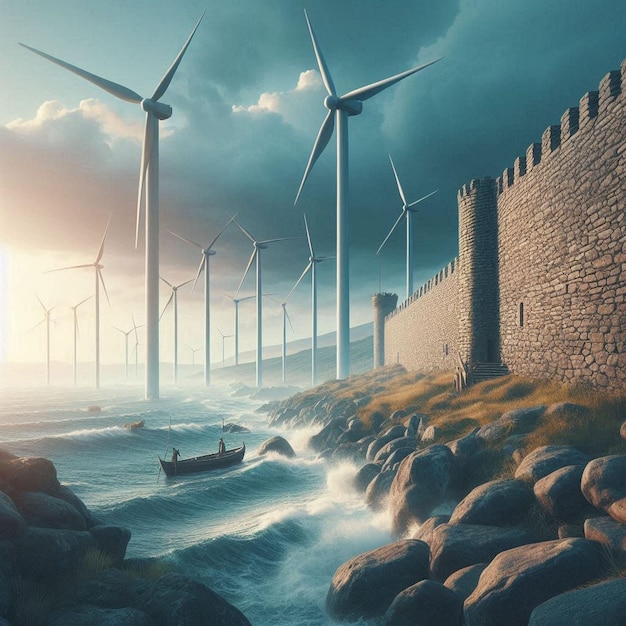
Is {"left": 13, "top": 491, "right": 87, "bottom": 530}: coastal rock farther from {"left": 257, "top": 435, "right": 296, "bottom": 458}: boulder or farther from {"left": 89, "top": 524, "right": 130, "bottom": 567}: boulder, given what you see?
{"left": 257, "top": 435, "right": 296, "bottom": 458}: boulder

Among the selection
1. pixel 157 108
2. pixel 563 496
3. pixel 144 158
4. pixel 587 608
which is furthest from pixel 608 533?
pixel 157 108

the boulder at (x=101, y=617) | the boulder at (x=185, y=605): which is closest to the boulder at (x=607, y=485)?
the boulder at (x=185, y=605)

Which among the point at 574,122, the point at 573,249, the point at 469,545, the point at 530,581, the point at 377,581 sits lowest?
the point at 377,581

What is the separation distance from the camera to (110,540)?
11.5 m

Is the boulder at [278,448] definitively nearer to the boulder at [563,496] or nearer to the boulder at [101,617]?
the boulder at [563,496]

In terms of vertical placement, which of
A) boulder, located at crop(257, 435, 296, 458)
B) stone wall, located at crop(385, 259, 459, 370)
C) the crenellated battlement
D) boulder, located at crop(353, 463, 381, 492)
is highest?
the crenellated battlement

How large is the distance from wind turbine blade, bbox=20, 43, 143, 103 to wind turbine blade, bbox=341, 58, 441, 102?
2892 centimetres

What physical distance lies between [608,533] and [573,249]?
12.0 meters

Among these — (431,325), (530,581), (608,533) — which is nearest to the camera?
(530,581)

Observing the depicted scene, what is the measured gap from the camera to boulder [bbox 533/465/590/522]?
9.58 metres

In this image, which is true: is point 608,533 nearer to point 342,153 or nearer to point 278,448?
point 278,448

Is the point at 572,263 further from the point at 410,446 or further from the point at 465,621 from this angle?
the point at 465,621

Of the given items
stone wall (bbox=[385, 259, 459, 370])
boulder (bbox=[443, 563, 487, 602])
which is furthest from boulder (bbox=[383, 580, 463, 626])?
stone wall (bbox=[385, 259, 459, 370])

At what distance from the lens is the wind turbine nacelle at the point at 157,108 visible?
2495 inches
